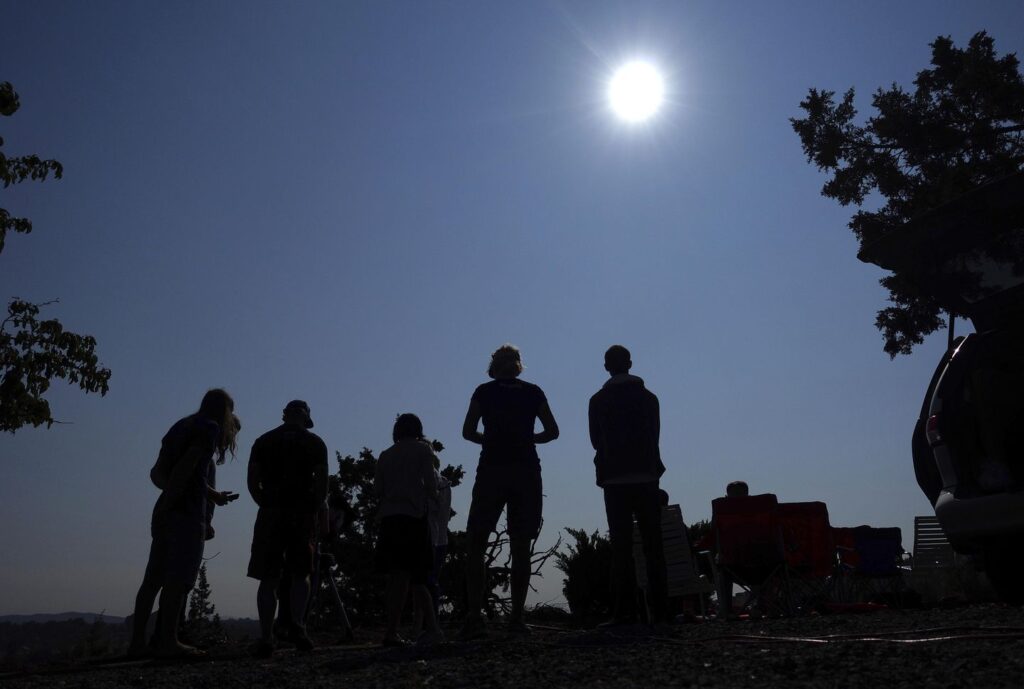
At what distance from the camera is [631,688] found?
3.15m

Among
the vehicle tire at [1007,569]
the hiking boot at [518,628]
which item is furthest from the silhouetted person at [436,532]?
the vehicle tire at [1007,569]

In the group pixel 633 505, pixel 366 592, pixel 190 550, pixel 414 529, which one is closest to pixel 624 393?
pixel 633 505

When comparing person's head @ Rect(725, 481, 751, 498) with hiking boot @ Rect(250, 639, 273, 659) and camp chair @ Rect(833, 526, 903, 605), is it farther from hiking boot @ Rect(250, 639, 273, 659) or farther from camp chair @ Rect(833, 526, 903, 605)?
hiking boot @ Rect(250, 639, 273, 659)

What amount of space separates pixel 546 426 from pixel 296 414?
177 cm

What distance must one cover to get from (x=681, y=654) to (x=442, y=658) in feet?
4.11

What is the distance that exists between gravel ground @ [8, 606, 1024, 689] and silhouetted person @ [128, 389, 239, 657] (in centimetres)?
42

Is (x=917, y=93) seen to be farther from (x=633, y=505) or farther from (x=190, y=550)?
(x=190, y=550)

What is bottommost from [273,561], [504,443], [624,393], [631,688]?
[631,688]

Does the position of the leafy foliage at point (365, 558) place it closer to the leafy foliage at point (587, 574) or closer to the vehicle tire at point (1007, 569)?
the leafy foliage at point (587, 574)

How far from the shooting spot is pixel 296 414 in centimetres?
606

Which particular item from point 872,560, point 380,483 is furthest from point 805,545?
point 380,483

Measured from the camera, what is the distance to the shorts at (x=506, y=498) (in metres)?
6.13

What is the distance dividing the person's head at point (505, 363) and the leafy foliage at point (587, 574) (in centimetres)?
503

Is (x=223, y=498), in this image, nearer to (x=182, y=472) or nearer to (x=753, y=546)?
(x=182, y=472)
